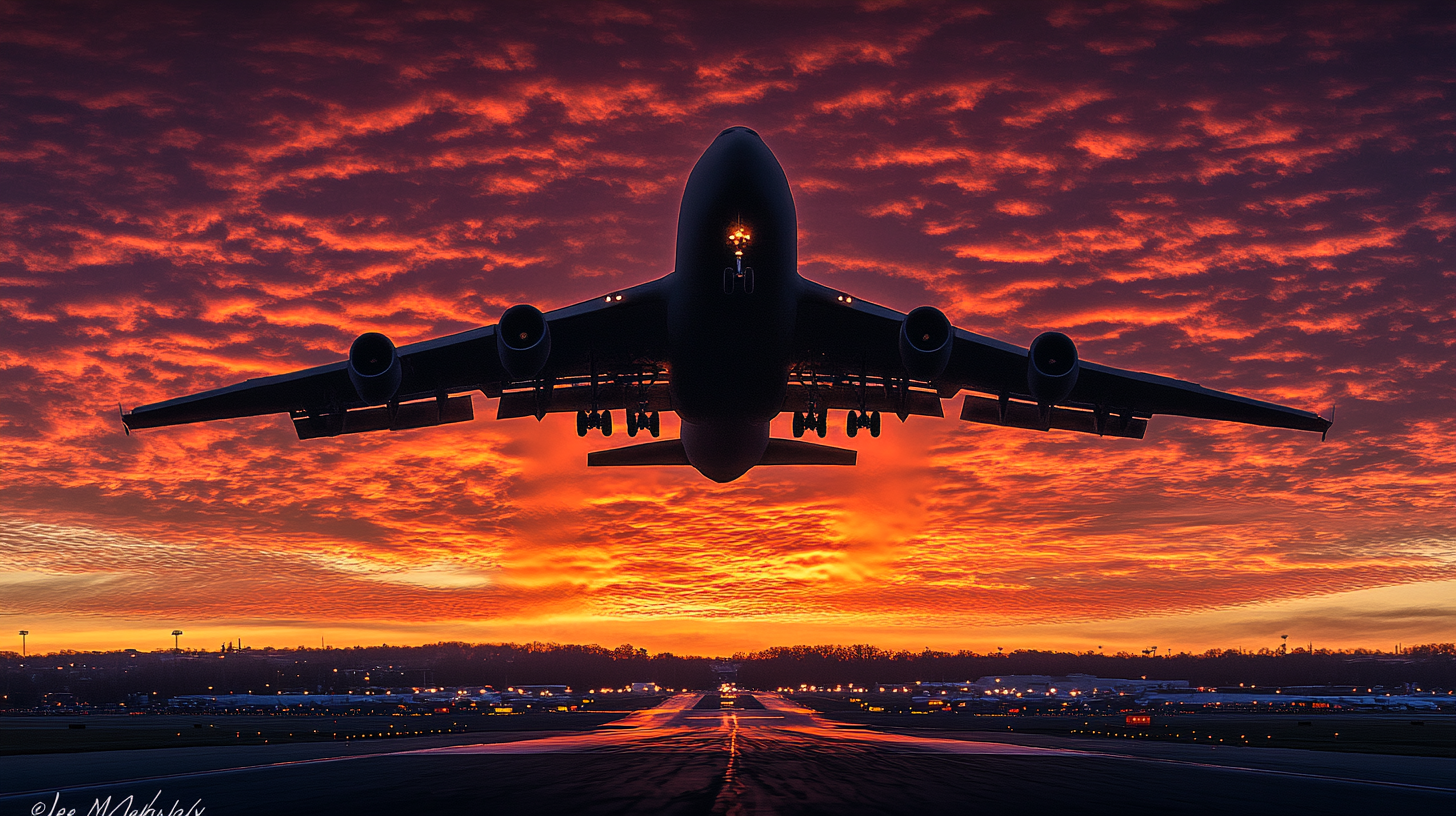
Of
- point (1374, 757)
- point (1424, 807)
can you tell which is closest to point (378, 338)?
point (1424, 807)

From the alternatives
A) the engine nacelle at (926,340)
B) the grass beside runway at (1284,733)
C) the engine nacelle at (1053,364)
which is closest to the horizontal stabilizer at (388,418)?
the engine nacelle at (926,340)

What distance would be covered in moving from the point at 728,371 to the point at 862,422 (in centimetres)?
737

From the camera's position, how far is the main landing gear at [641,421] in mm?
28359

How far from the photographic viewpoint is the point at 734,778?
2386 centimetres

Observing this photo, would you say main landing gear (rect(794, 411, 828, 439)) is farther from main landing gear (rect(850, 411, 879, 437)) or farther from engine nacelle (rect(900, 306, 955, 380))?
engine nacelle (rect(900, 306, 955, 380))

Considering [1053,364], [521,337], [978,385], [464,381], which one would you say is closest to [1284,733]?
[978,385]

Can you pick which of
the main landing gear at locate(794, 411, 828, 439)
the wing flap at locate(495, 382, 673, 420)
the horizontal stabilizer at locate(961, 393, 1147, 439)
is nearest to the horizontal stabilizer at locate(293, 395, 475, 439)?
the wing flap at locate(495, 382, 673, 420)

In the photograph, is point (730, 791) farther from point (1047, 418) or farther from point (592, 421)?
point (1047, 418)

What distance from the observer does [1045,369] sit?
820 inches

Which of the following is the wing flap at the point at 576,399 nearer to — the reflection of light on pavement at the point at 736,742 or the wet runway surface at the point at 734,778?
the wet runway surface at the point at 734,778

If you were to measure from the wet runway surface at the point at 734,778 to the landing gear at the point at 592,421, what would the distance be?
9171mm

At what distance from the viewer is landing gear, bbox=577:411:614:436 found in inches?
1085

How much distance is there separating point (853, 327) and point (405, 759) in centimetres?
2103

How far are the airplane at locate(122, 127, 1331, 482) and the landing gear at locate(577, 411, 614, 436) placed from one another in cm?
4
